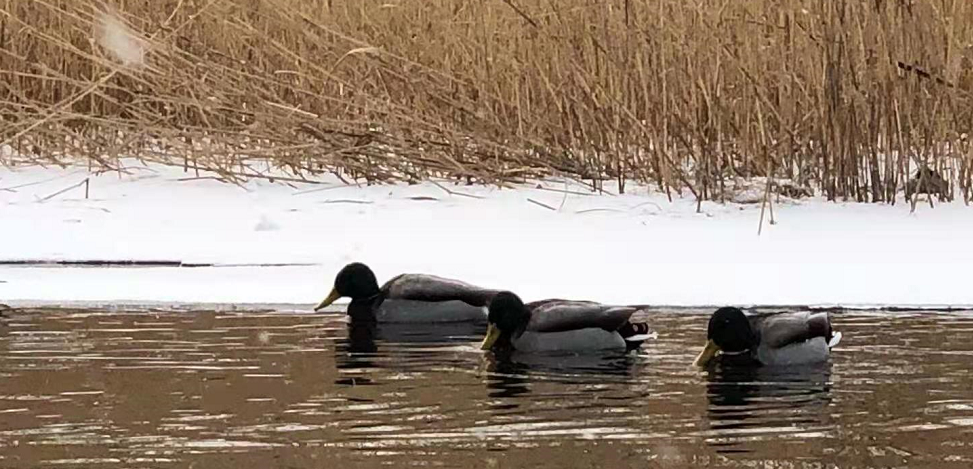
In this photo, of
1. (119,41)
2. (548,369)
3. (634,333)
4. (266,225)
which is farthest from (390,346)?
(119,41)

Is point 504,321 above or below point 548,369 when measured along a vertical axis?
above

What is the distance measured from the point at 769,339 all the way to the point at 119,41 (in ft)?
18.8

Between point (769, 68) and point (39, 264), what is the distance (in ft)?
13.2

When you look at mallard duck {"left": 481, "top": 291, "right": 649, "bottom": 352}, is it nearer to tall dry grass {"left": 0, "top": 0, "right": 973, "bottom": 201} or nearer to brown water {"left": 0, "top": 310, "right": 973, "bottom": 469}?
brown water {"left": 0, "top": 310, "right": 973, "bottom": 469}

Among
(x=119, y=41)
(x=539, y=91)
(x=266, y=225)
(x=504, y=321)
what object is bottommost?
(x=504, y=321)

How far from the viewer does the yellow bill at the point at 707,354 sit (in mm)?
6789

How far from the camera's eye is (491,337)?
7434 mm

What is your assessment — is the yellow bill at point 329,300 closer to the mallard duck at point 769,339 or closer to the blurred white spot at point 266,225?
the mallard duck at point 769,339

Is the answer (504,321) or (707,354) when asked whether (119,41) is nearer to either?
(504,321)

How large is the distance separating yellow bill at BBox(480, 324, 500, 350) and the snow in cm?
117

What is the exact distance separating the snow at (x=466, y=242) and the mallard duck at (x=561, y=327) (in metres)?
1.08

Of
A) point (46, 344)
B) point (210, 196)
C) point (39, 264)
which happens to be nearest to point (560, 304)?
point (46, 344)

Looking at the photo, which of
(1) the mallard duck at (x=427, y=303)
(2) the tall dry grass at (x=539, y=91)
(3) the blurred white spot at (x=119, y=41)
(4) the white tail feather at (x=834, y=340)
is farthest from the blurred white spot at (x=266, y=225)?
(4) the white tail feather at (x=834, y=340)

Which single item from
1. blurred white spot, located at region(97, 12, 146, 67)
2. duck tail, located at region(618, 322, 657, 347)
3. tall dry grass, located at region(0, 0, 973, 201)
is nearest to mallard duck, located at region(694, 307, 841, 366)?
duck tail, located at region(618, 322, 657, 347)
